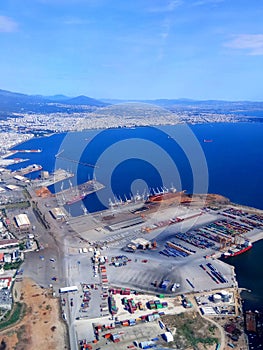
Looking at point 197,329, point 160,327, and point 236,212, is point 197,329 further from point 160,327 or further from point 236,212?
point 236,212

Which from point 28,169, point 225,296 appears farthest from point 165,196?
point 28,169

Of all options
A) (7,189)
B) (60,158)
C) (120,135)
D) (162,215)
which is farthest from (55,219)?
(120,135)

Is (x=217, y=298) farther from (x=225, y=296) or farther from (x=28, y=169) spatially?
(x=28, y=169)

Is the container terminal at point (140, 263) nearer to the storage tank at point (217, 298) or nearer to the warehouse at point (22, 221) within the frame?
the storage tank at point (217, 298)

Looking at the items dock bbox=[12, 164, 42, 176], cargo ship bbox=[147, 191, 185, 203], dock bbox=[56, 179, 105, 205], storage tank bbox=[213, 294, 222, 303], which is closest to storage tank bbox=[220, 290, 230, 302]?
storage tank bbox=[213, 294, 222, 303]

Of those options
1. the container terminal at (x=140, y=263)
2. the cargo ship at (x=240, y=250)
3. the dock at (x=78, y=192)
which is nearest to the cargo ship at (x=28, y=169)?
the dock at (x=78, y=192)
